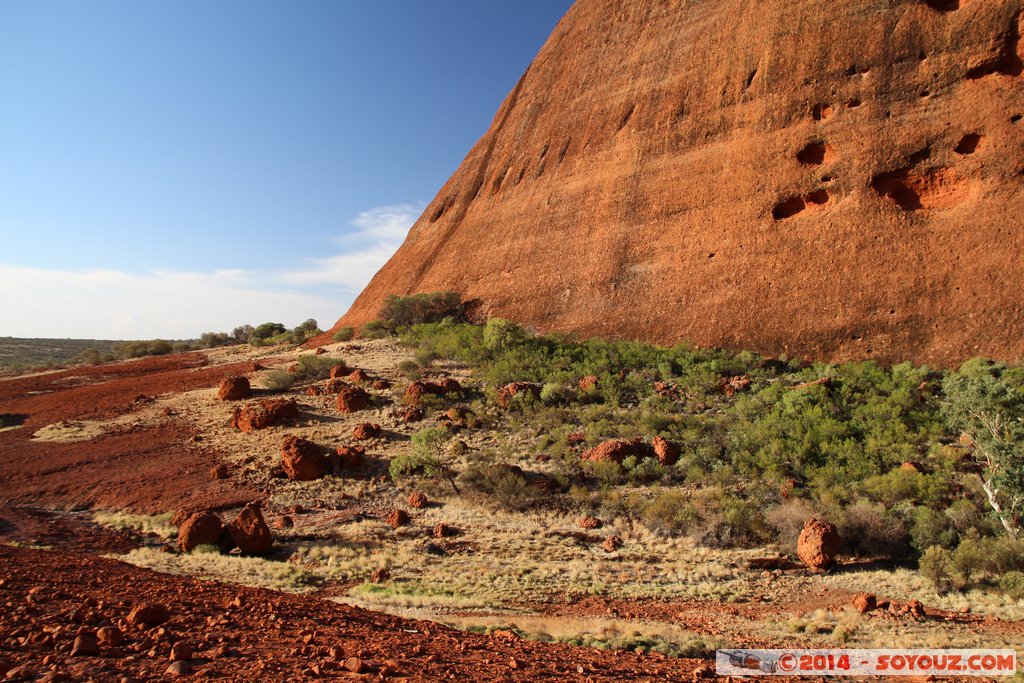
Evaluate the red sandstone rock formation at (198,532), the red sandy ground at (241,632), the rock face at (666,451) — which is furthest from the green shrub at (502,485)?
the red sandstone rock formation at (198,532)

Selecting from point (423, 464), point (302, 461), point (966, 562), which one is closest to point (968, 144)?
point (966, 562)

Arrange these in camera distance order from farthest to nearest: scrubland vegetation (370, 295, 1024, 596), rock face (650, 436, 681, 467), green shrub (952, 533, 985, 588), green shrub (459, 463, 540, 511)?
rock face (650, 436, 681, 467) → green shrub (459, 463, 540, 511) → scrubland vegetation (370, 295, 1024, 596) → green shrub (952, 533, 985, 588)

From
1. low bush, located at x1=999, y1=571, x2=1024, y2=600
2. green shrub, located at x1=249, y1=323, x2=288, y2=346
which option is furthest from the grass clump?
green shrub, located at x1=249, y1=323, x2=288, y2=346

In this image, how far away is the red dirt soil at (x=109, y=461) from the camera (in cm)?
1191

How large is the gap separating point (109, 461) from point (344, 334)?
41.2 feet

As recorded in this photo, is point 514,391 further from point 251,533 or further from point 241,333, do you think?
point 241,333

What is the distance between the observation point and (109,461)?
13.8m

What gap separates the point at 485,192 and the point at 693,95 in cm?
1048

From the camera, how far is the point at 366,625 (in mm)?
5188

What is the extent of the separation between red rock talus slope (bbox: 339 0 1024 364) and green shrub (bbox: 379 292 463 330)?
82cm

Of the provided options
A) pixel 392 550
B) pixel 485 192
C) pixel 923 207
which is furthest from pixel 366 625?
pixel 485 192

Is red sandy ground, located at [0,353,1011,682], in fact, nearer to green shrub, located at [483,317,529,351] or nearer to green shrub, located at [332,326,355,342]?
green shrub, located at [483,317,529,351]

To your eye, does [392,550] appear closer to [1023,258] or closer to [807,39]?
[1023,258]

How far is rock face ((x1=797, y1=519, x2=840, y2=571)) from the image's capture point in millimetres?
8500
